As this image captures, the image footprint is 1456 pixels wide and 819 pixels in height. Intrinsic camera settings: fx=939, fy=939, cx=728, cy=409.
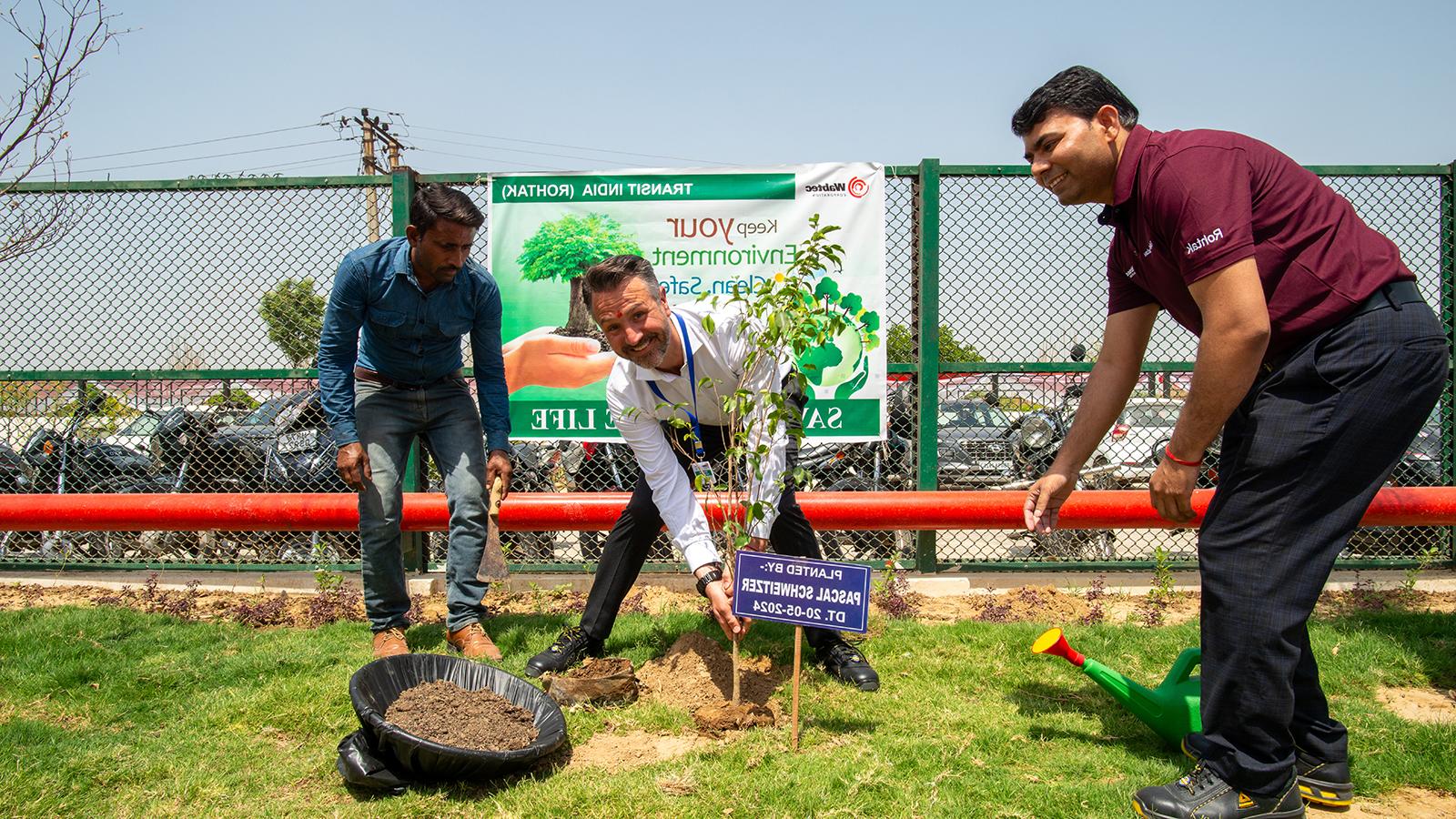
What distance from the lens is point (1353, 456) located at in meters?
2.39

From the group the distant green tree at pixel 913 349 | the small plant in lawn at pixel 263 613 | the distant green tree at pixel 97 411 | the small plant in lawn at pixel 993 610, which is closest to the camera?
the small plant in lawn at pixel 993 610

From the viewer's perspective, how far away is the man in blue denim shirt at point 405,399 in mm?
4250

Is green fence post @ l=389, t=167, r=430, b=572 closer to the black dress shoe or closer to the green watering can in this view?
the green watering can

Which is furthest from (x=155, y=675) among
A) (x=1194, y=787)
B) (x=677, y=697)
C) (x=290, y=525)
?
(x=1194, y=787)

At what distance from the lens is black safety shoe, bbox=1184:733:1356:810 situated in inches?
107

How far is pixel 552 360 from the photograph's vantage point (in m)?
5.75

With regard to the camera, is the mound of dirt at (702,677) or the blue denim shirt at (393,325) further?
the blue denim shirt at (393,325)

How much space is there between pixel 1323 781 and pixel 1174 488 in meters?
1.05

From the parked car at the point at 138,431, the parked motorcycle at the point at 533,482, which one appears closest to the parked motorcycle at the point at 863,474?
the parked motorcycle at the point at 533,482

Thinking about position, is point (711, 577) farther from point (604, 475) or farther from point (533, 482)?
point (533, 482)

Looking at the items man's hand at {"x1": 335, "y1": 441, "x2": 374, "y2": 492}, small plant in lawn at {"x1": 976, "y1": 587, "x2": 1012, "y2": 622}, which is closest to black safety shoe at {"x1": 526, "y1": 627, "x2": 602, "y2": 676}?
man's hand at {"x1": 335, "y1": 441, "x2": 374, "y2": 492}

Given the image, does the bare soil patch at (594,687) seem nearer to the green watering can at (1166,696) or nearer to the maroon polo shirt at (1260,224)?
the green watering can at (1166,696)

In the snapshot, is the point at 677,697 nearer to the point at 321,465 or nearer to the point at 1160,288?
the point at 1160,288

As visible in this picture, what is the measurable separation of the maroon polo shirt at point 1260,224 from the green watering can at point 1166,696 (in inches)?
47.2
